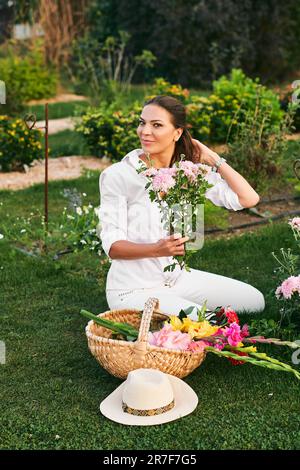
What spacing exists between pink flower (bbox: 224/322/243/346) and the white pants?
0.42 m

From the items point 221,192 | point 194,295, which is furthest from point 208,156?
point 194,295

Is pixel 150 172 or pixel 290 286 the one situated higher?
pixel 150 172

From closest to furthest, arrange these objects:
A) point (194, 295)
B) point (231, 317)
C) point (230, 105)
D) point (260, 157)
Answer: point (231, 317), point (194, 295), point (260, 157), point (230, 105)

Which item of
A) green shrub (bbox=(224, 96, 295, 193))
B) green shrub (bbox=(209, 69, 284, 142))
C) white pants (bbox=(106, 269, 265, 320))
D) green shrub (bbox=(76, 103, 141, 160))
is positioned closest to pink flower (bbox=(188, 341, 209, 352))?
white pants (bbox=(106, 269, 265, 320))

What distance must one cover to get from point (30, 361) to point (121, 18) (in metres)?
12.7

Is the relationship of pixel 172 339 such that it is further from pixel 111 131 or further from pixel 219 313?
A: pixel 111 131

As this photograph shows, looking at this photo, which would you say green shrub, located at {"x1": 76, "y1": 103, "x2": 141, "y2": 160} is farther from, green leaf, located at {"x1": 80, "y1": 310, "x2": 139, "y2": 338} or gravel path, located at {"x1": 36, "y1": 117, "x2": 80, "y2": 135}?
green leaf, located at {"x1": 80, "y1": 310, "x2": 139, "y2": 338}

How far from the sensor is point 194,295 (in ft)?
14.5

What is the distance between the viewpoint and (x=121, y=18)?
1595 cm

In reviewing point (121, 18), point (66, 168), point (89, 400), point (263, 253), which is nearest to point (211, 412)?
point (89, 400)

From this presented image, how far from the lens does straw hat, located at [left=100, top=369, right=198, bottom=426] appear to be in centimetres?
343

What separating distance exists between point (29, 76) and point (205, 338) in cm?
1038

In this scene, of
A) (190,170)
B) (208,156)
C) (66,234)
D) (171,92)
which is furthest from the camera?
(171,92)

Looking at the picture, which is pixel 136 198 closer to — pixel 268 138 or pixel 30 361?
pixel 30 361
